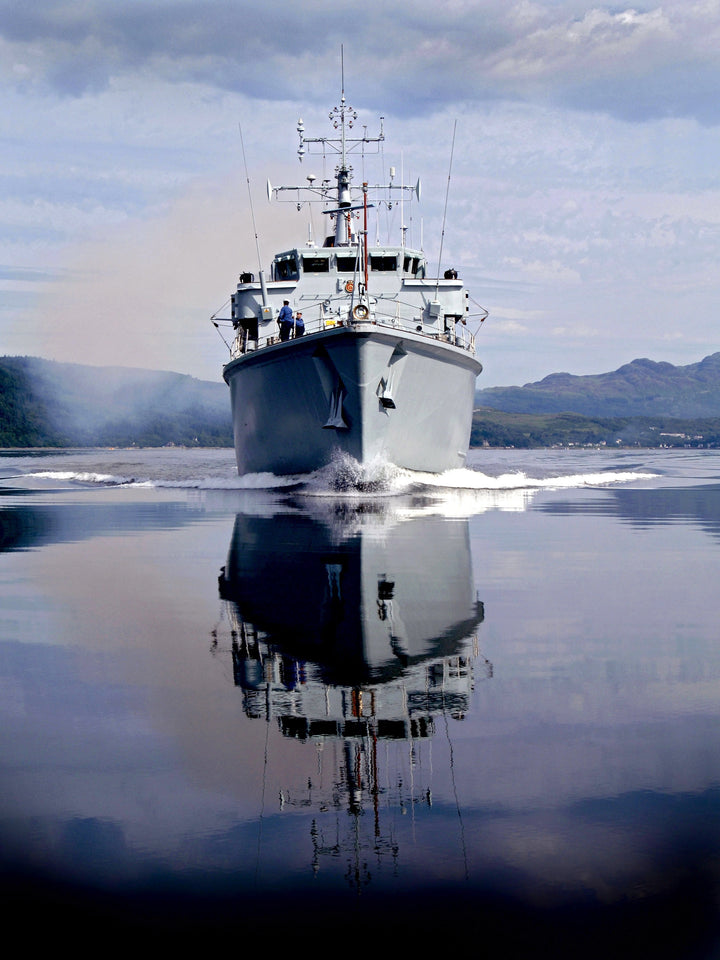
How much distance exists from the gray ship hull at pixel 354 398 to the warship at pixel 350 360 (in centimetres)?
4

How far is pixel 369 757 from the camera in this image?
15.0 feet

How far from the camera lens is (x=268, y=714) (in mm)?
5309

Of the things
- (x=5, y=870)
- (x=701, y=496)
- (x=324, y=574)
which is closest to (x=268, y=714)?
(x=5, y=870)

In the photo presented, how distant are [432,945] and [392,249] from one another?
29424mm

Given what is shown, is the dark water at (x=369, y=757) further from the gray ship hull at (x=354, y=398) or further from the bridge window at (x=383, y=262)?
the bridge window at (x=383, y=262)

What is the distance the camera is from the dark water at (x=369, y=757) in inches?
127

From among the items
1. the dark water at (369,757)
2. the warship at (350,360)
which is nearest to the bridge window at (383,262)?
the warship at (350,360)

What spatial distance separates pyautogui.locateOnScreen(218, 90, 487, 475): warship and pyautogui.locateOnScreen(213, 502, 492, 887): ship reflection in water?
11.3 metres

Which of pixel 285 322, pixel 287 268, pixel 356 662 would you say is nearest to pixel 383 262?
pixel 287 268

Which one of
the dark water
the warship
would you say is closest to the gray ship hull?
the warship

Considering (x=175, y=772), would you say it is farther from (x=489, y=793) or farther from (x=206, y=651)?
(x=206, y=651)

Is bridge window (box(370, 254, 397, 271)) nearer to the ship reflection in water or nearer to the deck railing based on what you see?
the deck railing

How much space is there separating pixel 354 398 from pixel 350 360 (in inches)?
39.1

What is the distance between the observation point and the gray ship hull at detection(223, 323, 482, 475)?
24.5 meters
